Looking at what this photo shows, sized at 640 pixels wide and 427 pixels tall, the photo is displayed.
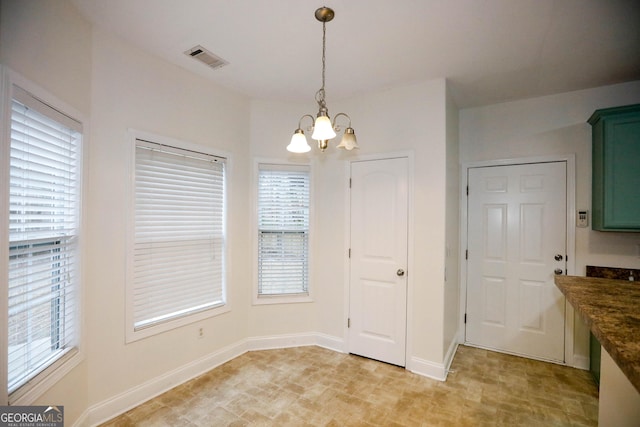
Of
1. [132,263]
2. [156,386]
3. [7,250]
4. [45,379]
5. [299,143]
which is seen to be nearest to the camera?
[7,250]

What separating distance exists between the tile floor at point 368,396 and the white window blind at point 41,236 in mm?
881

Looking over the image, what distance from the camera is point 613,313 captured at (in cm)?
123

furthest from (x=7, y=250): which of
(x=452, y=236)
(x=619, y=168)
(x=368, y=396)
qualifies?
(x=619, y=168)

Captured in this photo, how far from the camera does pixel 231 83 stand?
2.93m

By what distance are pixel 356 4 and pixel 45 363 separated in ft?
9.32

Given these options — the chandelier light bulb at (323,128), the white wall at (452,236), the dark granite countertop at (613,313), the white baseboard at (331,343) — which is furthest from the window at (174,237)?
the dark granite countertop at (613,313)

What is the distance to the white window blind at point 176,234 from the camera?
2.41 meters

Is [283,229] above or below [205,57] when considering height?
below

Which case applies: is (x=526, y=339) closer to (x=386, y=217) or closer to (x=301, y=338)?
(x=386, y=217)

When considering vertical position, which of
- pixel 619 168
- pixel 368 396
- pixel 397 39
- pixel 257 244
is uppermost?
pixel 397 39

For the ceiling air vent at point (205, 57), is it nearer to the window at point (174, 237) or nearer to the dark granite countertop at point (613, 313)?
the window at point (174, 237)

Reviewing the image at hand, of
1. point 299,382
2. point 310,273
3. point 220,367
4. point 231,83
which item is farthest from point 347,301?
point 231,83

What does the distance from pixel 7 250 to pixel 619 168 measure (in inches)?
169

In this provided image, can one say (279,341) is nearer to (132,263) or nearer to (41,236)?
(132,263)
